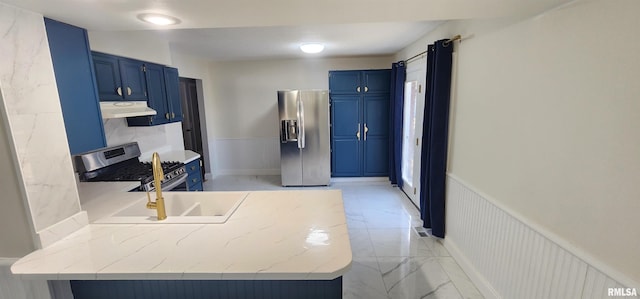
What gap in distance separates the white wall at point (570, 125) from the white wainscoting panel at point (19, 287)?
8.65 ft

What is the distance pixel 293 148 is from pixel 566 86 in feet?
12.6

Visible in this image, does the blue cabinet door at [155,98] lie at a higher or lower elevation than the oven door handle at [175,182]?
higher

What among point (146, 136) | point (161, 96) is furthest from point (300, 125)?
point (146, 136)

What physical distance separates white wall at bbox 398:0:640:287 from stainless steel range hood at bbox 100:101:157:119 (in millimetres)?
3032

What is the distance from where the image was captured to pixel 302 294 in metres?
1.33

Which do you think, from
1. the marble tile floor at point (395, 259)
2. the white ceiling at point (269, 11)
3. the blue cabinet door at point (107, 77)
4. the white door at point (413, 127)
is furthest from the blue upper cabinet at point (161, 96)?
the white door at point (413, 127)

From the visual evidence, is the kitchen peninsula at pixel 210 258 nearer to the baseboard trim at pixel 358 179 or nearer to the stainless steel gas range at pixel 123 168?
the stainless steel gas range at pixel 123 168

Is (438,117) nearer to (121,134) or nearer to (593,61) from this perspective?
(593,61)

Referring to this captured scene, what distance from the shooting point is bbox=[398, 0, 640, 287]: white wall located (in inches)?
43.9

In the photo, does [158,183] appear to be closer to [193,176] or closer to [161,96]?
[193,176]

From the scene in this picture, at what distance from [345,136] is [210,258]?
4000 mm

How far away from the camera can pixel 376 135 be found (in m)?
4.99

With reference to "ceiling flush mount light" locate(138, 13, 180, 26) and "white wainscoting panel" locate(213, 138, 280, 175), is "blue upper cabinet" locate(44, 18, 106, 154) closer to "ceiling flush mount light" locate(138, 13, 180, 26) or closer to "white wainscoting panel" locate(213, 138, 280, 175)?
"ceiling flush mount light" locate(138, 13, 180, 26)

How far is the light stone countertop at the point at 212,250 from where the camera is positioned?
112 cm
